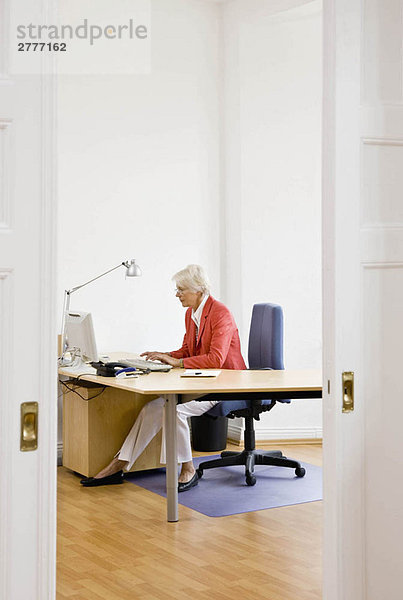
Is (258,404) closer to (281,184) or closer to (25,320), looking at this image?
(281,184)

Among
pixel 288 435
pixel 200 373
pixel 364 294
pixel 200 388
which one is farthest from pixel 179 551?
pixel 288 435

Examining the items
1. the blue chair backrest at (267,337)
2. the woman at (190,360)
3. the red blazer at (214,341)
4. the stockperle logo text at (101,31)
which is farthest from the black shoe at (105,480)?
the stockperle logo text at (101,31)

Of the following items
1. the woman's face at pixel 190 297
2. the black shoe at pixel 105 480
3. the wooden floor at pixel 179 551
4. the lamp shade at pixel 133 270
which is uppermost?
the lamp shade at pixel 133 270

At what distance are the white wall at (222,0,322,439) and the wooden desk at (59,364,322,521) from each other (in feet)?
5.55

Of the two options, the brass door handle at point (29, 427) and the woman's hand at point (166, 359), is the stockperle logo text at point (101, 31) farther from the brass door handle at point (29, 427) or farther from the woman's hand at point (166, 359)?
the brass door handle at point (29, 427)

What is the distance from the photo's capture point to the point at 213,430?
19.9ft

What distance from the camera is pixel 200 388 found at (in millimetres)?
4078

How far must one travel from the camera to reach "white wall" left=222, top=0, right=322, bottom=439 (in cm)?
620

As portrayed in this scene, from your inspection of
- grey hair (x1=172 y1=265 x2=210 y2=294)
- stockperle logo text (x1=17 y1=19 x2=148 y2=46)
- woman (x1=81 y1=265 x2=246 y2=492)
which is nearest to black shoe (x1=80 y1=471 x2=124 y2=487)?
woman (x1=81 y1=265 x2=246 y2=492)

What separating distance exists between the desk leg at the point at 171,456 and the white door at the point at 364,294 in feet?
6.78

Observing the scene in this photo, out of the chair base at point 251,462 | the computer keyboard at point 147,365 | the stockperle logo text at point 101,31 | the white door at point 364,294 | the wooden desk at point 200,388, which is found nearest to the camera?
the white door at point 364,294

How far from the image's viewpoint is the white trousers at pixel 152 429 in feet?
16.3

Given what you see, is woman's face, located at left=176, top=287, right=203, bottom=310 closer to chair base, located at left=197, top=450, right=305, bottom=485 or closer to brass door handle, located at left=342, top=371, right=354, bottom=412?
chair base, located at left=197, top=450, right=305, bottom=485

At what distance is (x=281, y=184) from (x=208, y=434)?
200cm
